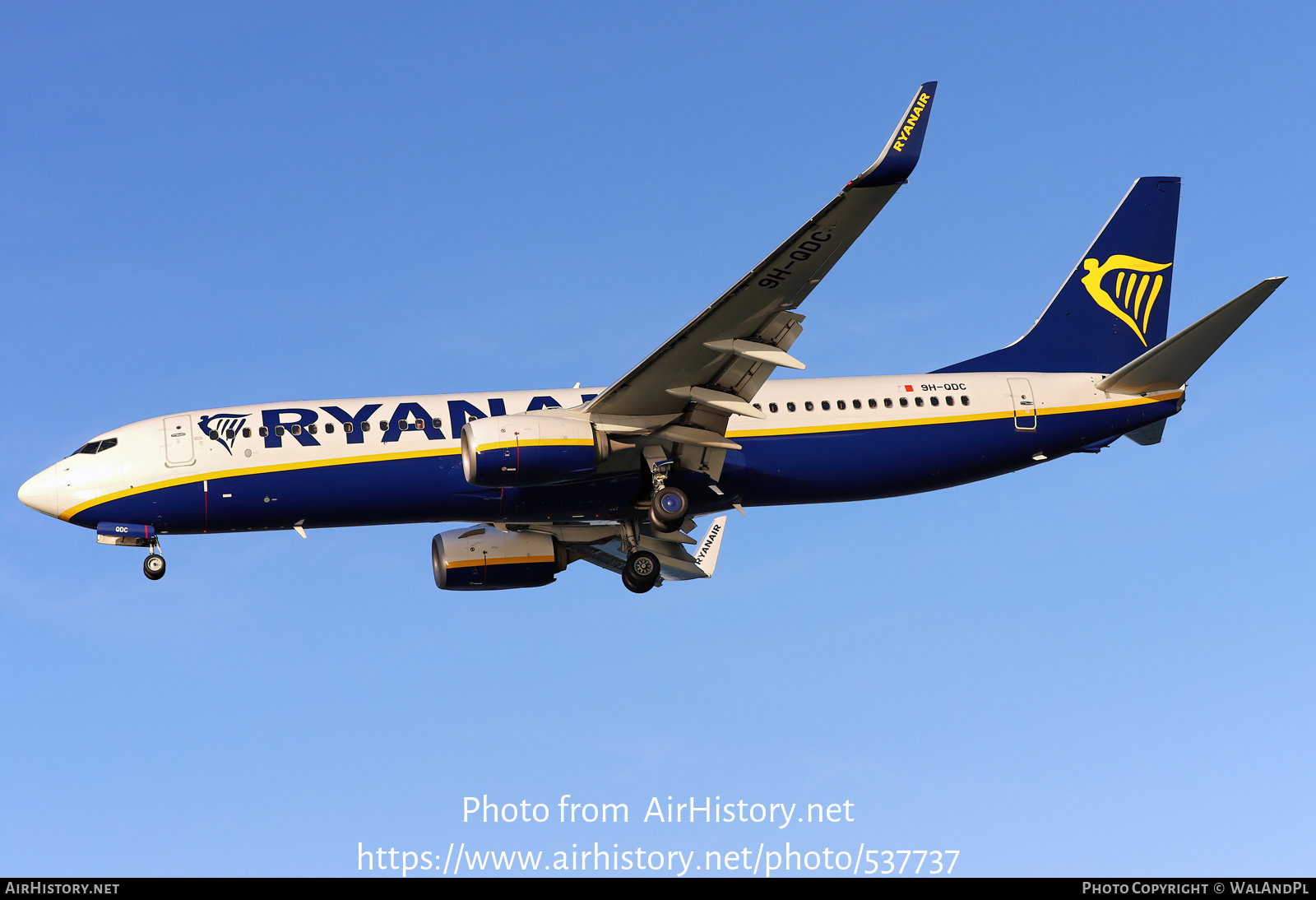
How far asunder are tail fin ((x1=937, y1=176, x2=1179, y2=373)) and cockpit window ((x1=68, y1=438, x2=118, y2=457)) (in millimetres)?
19207

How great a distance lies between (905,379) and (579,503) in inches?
322

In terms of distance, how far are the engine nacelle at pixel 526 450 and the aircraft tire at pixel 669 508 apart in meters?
1.82

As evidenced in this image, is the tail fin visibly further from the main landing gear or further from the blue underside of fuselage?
the main landing gear

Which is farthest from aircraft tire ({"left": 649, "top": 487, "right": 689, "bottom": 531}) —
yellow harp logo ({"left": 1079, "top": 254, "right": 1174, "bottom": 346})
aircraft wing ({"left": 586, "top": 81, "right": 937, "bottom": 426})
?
yellow harp logo ({"left": 1079, "top": 254, "right": 1174, "bottom": 346})

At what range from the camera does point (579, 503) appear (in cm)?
3069

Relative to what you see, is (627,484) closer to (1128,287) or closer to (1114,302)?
(1114,302)

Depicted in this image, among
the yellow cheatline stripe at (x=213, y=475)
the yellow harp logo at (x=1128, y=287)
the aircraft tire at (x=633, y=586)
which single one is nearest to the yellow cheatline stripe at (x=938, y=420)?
the yellow harp logo at (x=1128, y=287)

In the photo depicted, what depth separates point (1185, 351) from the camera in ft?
103

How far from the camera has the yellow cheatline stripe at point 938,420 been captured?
31.2 metres

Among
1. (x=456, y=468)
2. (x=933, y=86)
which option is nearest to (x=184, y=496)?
(x=456, y=468)

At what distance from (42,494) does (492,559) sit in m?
9.95

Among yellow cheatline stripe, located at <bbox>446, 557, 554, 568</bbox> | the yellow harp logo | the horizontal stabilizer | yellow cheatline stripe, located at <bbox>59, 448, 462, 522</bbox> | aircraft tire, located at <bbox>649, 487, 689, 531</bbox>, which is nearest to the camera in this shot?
the horizontal stabilizer

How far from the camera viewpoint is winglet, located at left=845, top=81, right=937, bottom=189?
2259 cm
